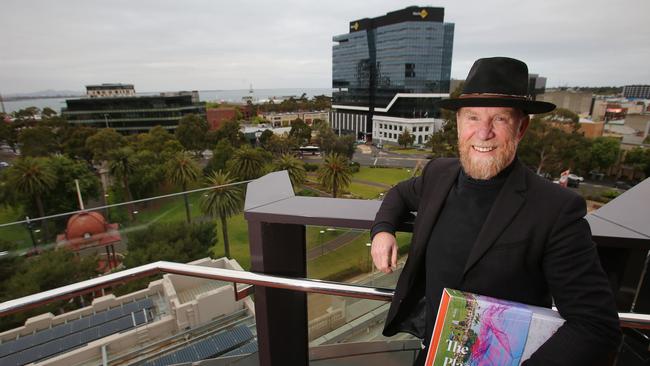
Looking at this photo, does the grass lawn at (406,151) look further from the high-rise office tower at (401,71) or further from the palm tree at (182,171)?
the palm tree at (182,171)

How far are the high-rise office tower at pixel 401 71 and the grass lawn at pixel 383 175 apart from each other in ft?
70.3

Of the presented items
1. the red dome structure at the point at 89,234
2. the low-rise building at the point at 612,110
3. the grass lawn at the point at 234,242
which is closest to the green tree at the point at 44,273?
the red dome structure at the point at 89,234

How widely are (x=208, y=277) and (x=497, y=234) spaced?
1158mm

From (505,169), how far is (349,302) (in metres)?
1.19

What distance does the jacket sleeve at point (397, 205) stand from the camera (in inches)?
49.4

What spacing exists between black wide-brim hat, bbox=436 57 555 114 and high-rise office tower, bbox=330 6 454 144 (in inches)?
2025

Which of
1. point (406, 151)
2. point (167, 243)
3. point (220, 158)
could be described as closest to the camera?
point (167, 243)

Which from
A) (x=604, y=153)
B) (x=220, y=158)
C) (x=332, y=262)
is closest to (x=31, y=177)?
(x=220, y=158)

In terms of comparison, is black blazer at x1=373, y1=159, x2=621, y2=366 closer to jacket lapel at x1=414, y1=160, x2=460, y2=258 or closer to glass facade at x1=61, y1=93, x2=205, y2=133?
jacket lapel at x1=414, y1=160, x2=460, y2=258

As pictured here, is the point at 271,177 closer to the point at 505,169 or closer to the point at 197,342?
the point at 505,169

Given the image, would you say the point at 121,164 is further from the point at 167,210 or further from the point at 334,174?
the point at 167,210

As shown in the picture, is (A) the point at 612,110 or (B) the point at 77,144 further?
(A) the point at 612,110

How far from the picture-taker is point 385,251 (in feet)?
3.97

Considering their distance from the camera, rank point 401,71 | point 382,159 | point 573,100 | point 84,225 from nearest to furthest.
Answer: point 84,225 → point 382,159 → point 573,100 → point 401,71
